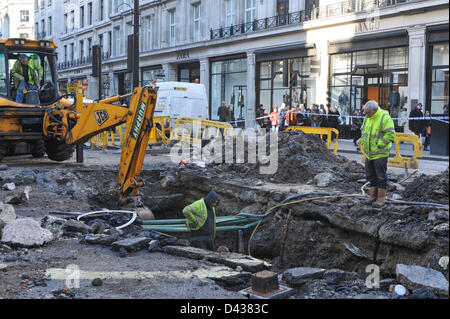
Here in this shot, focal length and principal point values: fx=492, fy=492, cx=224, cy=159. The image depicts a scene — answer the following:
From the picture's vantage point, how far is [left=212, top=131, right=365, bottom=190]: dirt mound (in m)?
11.2

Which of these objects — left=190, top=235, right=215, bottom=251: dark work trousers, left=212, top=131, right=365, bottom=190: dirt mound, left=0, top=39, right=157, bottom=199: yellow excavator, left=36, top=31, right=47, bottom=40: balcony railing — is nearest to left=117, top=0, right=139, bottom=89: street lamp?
left=0, top=39, right=157, bottom=199: yellow excavator

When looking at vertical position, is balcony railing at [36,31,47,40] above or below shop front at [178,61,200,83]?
above

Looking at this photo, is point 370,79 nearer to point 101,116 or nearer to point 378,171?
point 101,116

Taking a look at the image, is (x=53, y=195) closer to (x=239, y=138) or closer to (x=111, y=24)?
(x=239, y=138)

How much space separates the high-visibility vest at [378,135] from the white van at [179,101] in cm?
1553

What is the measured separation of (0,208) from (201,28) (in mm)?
26901

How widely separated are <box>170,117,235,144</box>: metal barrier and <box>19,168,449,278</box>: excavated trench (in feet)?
15.9

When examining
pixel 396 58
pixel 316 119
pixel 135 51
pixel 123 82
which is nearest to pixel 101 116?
pixel 135 51

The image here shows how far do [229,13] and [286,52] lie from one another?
5927 millimetres

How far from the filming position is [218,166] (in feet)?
44.6

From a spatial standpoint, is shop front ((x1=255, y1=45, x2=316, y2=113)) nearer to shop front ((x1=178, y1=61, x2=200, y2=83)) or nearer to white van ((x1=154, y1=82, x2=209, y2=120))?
white van ((x1=154, y1=82, x2=209, y2=120))

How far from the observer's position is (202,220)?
8.12 metres

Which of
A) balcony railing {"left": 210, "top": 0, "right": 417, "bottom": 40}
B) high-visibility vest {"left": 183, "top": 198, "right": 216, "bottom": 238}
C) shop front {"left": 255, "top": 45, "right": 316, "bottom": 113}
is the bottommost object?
high-visibility vest {"left": 183, "top": 198, "right": 216, "bottom": 238}

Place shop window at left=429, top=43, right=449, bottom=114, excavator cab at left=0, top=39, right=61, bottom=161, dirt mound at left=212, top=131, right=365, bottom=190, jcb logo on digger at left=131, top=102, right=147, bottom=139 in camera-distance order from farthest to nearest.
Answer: shop window at left=429, top=43, right=449, bottom=114
excavator cab at left=0, top=39, right=61, bottom=161
dirt mound at left=212, top=131, right=365, bottom=190
jcb logo on digger at left=131, top=102, right=147, bottom=139
